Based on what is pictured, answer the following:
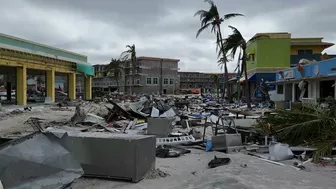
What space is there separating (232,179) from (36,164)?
3.01 metres

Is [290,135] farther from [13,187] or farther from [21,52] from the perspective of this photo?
[21,52]

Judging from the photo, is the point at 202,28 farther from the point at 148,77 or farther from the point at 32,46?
the point at 148,77

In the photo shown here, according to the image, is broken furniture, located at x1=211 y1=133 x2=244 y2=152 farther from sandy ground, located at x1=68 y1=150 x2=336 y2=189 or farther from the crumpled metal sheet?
the crumpled metal sheet

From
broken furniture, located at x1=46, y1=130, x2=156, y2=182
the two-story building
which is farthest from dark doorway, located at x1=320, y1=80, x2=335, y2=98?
broken furniture, located at x1=46, y1=130, x2=156, y2=182

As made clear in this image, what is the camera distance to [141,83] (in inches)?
3327

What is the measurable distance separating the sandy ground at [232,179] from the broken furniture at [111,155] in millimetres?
170

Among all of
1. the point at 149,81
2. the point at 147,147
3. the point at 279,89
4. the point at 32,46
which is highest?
the point at 32,46

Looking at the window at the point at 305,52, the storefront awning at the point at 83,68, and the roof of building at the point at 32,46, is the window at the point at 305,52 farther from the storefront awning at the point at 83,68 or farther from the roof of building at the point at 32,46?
the roof of building at the point at 32,46

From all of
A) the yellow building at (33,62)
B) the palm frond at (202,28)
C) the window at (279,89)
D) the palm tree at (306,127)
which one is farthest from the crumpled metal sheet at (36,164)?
the window at (279,89)

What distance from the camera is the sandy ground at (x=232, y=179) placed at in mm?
5152

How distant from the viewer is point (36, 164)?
186 inches

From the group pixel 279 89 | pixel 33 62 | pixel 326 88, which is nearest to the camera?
pixel 326 88

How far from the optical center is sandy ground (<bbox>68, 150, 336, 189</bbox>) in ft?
16.9

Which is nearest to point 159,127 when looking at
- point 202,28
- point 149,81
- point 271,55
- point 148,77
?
point 202,28
